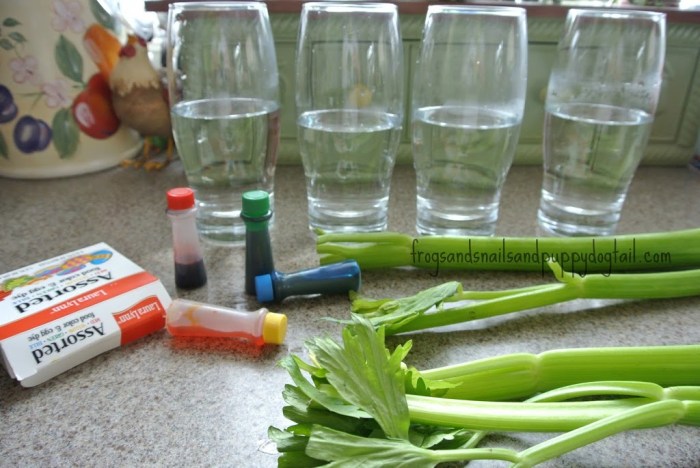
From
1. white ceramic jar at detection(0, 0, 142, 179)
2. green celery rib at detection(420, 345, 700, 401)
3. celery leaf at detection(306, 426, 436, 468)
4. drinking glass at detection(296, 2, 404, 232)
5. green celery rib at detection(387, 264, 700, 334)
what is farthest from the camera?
white ceramic jar at detection(0, 0, 142, 179)

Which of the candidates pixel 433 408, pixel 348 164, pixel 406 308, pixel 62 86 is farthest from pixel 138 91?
pixel 433 408

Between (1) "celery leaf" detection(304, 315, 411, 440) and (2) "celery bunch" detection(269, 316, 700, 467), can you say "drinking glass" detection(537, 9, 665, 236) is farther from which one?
(1) "celery leaf" detection(304, 315, 411, 440)

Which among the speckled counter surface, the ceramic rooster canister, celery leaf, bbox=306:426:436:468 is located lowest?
the speckled counter surface

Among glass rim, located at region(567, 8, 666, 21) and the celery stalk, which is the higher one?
glass rim, located at region(567, 8, 666, 21)

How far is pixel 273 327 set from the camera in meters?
0.53

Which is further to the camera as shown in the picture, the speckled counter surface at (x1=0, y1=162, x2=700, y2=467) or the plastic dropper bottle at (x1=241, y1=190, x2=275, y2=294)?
the plastic dropper bottle at (x1=241, y1=190, x2=275, y2=294)

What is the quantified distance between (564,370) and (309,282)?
0.92ft

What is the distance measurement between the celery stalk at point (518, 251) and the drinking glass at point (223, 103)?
0.18m

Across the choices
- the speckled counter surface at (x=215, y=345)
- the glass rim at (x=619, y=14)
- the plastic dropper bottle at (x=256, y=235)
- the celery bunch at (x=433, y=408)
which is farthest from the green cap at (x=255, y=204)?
the glass rim at (x=619, y=14)

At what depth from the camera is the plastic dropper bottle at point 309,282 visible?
1.97 ft

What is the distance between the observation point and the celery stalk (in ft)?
2.19

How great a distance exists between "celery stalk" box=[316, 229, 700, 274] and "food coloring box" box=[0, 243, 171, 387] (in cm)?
22

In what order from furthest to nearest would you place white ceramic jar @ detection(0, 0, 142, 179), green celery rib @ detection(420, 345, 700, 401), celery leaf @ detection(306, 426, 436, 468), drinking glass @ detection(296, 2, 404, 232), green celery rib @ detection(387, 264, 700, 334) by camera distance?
white ceramic jar @ detection(0, 0, 142, 179) < drinking glass @ detection(296, 2, 404, 232) < green celery rib @ detection(387, 264, 700, 334) < green celery rib @ detection(420, 345, 700, 401) < celery leaf @ detection(306, 426, 436, 468)

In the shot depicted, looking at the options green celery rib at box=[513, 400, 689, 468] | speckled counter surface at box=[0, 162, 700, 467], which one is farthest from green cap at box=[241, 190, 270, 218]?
green celery rib at box=[513, 400, 689, 468]
